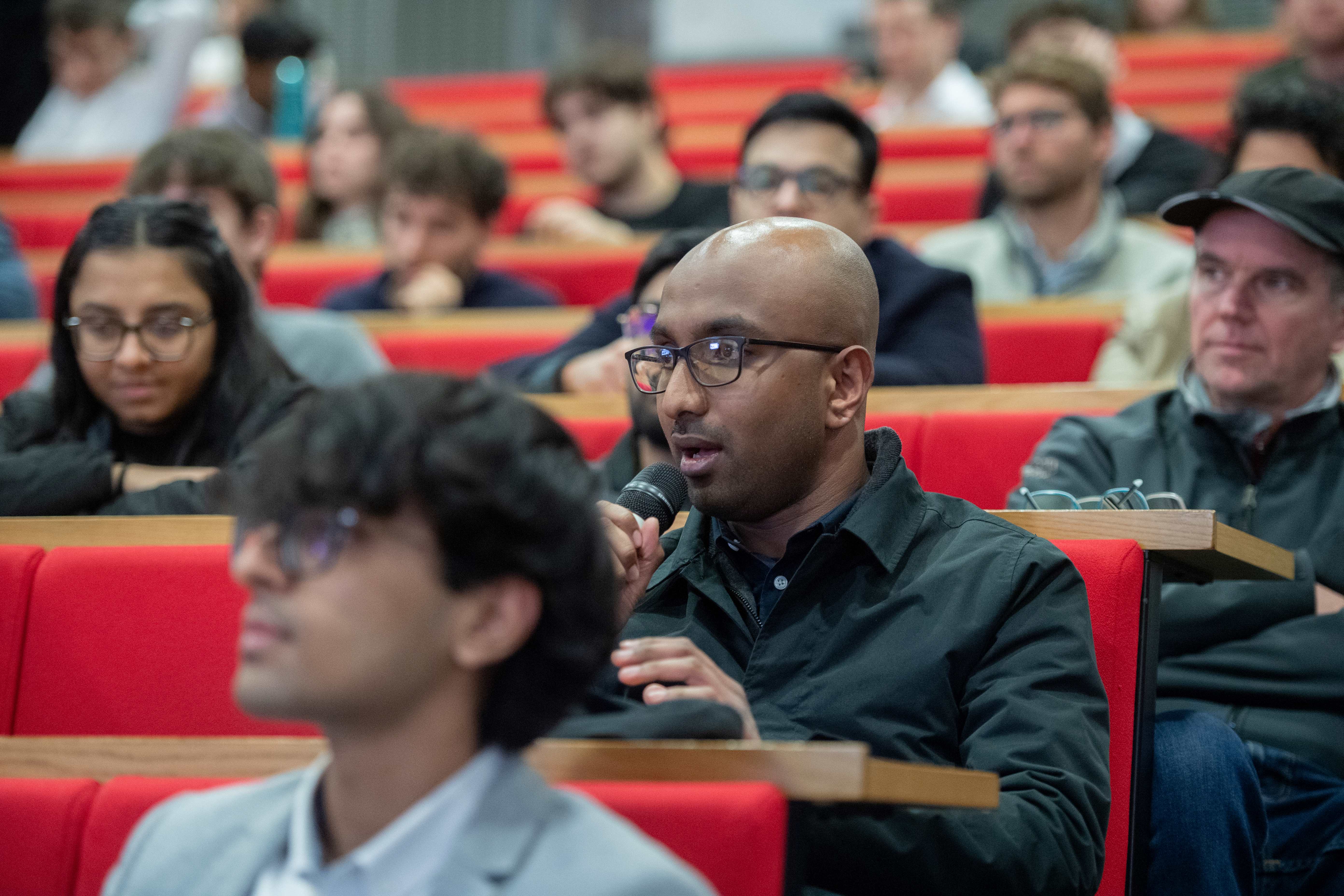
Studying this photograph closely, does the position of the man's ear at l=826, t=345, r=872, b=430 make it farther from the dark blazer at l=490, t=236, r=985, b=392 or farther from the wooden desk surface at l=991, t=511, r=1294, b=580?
the dark blazer at l=490, t=236, r=985, b=392

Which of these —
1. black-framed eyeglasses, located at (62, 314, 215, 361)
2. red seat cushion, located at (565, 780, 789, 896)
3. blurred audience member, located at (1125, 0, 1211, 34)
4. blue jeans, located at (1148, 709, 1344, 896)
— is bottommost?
blue jeans, located at (1148, 709, 1344, 896)

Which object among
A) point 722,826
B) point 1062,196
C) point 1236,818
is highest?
point 1062,196

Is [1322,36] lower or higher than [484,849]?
higher

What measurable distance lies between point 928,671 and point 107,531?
2.67 ft

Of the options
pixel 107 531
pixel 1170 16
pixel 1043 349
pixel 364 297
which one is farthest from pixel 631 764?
pixel 1170 16

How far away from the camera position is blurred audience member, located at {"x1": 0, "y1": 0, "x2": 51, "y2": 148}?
17.0 ft

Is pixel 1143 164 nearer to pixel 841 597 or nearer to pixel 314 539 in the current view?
pixel 841 597

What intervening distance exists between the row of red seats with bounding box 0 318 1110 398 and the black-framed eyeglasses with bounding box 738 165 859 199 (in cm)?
37

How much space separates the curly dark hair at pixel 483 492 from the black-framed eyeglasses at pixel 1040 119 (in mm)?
2207

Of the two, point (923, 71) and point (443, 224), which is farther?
point (923, 71)

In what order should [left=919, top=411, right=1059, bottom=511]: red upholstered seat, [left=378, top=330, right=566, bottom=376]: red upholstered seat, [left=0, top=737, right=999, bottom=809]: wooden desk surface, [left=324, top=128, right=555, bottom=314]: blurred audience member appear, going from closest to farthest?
1. [left=0, top=737, right=999, bottom=809]: wooden desk surface
2. [left=919, top=411, right=1059, bottom=511]: red upholstered seat
3. [left=378, top=330, right=566, bottom=376]: red upholstered seat
4. [left=324, top=128, right=555, bottom=314]: blurred audience member

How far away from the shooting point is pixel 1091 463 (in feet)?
5.32

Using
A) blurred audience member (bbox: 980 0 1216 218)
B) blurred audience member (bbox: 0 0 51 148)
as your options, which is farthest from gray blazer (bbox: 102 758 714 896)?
blurred audience member (bbox: 0 0 51 148)

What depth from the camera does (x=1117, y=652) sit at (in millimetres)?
1231
